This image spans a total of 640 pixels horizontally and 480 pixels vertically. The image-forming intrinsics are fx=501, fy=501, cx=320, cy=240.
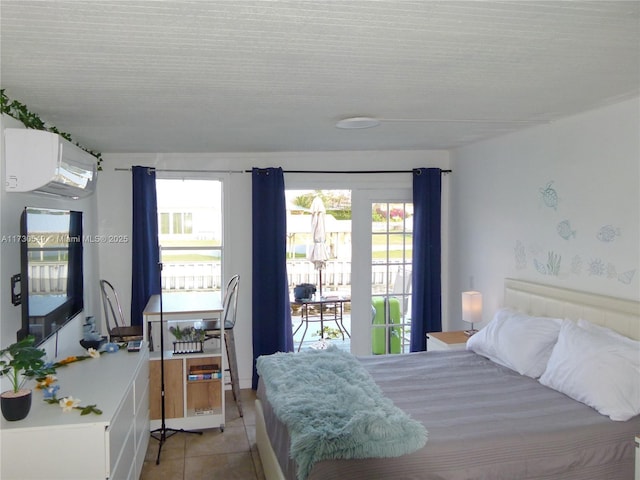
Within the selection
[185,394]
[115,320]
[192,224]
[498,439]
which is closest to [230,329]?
[185,394]

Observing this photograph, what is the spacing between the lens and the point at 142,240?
472 centimetres

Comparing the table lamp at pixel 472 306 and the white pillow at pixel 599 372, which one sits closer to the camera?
the white pillow at pixel 599 372

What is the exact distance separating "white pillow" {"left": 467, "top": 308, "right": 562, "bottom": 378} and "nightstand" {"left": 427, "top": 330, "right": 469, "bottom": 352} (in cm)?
41

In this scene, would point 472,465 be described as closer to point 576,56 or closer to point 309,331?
point 576,56

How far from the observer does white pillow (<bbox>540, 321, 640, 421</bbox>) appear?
2639mm

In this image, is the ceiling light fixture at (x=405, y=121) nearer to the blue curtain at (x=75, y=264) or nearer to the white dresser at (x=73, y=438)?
the blue curtain at (x=75, y=264)

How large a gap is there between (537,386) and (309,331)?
4.56 metres

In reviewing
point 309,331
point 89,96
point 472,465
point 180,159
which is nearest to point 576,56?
point 472,465

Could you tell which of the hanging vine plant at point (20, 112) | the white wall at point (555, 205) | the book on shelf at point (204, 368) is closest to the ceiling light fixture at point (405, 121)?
the white wall at point (555, 205)

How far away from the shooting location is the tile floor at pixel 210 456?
3.41m

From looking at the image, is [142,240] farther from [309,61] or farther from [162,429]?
[309,61]

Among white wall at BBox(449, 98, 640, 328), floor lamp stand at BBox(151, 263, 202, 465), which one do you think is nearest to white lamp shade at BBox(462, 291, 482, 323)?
white wall at BBox(449, 98, 640, 328)

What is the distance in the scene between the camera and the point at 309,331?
7.40 m

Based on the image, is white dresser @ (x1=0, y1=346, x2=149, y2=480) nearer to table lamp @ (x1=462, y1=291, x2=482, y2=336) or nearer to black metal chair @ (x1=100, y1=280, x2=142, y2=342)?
black metal chair @ (x1=100, y1=280, x2=142, y2=342)
